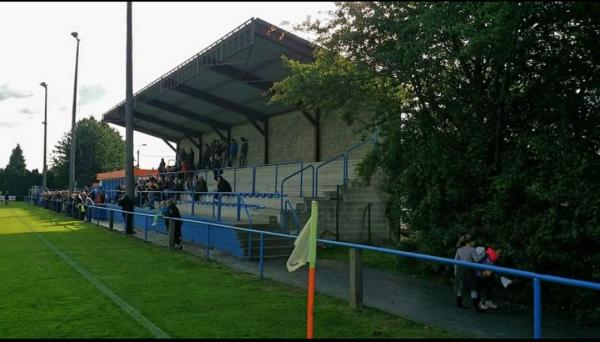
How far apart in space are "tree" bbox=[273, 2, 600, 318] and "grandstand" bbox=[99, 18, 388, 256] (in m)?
2.18

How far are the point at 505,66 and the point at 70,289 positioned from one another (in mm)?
8437

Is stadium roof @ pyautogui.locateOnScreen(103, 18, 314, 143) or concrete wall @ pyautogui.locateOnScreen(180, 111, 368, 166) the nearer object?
stadium roof @ pyautogui.locateOnScreen(103, 18, 314, 143)

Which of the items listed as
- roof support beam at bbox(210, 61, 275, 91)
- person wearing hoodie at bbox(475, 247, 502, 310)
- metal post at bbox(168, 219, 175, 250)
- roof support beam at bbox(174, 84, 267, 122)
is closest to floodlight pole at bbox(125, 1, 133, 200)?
roof support beam at bbox(210, 61, 275, 91)

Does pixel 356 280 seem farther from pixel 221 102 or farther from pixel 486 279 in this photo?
pixel 221 102

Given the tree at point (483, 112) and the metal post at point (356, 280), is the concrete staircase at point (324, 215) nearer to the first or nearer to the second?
the tree at point (483, 112)

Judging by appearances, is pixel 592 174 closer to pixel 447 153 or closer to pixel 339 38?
pixel 447 153

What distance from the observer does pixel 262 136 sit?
109 feet

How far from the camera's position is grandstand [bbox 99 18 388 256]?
17.3 m

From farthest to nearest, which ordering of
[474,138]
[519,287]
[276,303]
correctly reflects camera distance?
[474,138] < [519,287] < [276,303]

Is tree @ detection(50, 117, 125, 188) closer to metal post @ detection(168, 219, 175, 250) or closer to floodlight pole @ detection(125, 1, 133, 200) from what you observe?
floodlight pole @ detection(125, 1, 133, 200)

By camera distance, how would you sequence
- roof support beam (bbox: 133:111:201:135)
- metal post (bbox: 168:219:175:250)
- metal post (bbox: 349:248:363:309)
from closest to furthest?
metal post (bbox: 349:248:363:309), metal post (bbox: 168:219:175:250), roof support beam (bbox: 133:111:201:135)

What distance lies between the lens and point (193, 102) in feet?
104

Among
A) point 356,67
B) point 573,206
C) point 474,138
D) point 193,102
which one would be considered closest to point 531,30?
point 474,138

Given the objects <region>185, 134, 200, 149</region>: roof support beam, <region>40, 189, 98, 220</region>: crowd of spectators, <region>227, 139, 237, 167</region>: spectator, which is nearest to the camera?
<region>40, 189, 98, 220</region>: crowd of spectators
